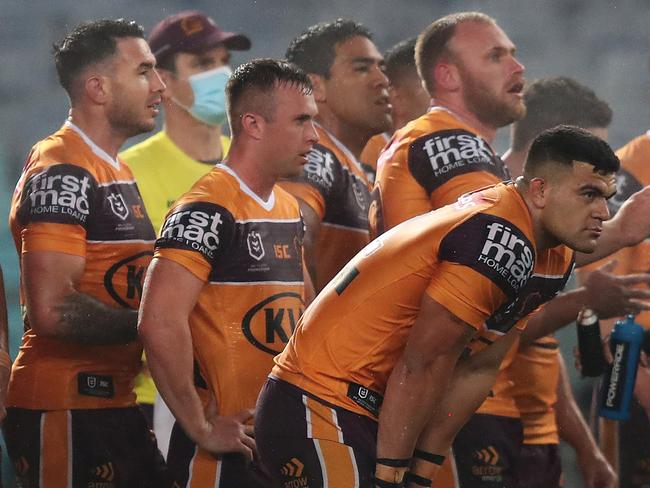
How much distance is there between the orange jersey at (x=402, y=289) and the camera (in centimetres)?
298

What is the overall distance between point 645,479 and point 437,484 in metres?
1.51

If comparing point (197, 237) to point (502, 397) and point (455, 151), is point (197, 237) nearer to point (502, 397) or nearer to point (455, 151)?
point (455, 151)

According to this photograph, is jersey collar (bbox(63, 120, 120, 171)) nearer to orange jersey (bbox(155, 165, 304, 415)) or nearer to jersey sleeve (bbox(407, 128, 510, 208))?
orange jersey (bbox(155, 165, 304, 415))

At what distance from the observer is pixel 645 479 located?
5.21m

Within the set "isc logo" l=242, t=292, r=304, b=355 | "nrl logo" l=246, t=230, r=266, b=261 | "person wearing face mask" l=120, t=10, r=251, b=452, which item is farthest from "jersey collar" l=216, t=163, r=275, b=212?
"person wearing face mask" l=120, t=10, r=251, b=452

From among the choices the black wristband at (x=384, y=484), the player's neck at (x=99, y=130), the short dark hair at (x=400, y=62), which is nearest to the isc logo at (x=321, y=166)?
the player's neck at (x=99, y=130)

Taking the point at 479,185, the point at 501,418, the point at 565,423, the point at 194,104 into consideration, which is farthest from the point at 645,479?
the point at 194,104

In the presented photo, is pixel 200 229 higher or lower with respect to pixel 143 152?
lower

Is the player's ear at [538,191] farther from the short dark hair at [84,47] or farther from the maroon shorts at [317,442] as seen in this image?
the short dark hair at [84,47]

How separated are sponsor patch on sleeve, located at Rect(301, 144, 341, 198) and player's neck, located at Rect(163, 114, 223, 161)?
1.36 m

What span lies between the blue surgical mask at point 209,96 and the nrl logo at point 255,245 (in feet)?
7.00

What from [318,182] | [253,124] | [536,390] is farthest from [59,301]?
[536,390]

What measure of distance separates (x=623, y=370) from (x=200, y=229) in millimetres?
1818

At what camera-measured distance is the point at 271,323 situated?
3568 millimetres
